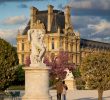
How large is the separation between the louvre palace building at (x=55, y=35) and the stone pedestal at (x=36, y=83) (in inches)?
3280

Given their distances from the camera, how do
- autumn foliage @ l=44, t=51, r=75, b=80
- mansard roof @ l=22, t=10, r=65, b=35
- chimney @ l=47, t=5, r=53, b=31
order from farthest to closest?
1. mansard roof @ l=22, t=10, r=65, b=35
2. chimney @ l=47, t=5, r=53, b=31
3. autumn foliage @ l=44, t=51, r=75, b=80

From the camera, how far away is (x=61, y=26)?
111062mm

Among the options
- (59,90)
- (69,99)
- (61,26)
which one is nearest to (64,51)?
(61,26)

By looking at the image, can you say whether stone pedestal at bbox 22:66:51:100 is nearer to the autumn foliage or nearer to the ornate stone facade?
the autumn foliage

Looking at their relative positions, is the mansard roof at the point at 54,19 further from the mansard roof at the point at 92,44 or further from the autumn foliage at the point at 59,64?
the mansard roof at the point at 92,44

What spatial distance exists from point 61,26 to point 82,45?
1109cm

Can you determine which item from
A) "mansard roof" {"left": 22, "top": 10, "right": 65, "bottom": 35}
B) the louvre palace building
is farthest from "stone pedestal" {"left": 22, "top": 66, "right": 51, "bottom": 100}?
"mansard roof" {"left": 22, "top": 10, "right": 65, "bottom": 35}

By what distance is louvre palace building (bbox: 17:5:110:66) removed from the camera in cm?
10825

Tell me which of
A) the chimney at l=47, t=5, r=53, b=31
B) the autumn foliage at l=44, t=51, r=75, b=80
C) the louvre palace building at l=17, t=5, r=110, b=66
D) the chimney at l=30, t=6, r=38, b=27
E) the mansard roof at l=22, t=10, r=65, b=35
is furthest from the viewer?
the chimney at l=30, t=6, r=38, b=27

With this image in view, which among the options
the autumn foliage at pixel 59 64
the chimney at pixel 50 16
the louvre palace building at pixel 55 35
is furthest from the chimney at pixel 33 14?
the autumn foliage at pixel 59 64

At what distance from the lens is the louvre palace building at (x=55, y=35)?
355 feet

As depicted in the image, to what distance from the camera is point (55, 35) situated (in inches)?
4242

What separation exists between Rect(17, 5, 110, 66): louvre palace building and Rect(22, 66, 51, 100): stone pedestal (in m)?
83.3

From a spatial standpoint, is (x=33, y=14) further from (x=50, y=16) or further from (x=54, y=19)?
(x=54, y=19)
